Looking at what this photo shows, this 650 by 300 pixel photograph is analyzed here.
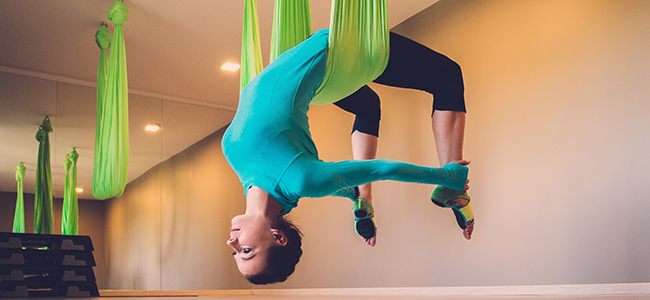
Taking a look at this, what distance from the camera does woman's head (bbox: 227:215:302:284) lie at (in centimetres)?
123

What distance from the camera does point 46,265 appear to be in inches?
107

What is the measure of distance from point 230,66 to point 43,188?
178 cm

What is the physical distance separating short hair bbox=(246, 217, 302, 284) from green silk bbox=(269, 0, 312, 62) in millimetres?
603

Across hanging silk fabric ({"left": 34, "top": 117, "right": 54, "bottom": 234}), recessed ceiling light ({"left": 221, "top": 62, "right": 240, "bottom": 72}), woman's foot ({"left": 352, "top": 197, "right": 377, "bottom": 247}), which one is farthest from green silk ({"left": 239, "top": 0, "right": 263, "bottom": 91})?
hanging silk fabric ({"left": 34, "top": 117, "right": 54, "bottom": 234})

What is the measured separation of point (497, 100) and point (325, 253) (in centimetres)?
192

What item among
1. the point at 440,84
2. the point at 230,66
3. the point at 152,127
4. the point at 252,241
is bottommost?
the point at 252,241

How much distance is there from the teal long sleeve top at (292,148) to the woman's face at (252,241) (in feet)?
0.26

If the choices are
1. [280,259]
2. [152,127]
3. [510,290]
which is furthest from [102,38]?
[510,290]

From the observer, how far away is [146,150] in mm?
4789

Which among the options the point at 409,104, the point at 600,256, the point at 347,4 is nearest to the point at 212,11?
the point at 409,104

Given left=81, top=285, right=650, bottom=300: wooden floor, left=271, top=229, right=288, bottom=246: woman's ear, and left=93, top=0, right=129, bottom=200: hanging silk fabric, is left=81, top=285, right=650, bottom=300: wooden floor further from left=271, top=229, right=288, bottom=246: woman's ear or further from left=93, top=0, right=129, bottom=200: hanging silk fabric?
left=271, top=229, right=288, bottom=246: woman's ear

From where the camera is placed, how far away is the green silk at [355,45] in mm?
1284

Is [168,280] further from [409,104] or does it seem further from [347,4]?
[347,4]

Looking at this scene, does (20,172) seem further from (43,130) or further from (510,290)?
(510,290)
